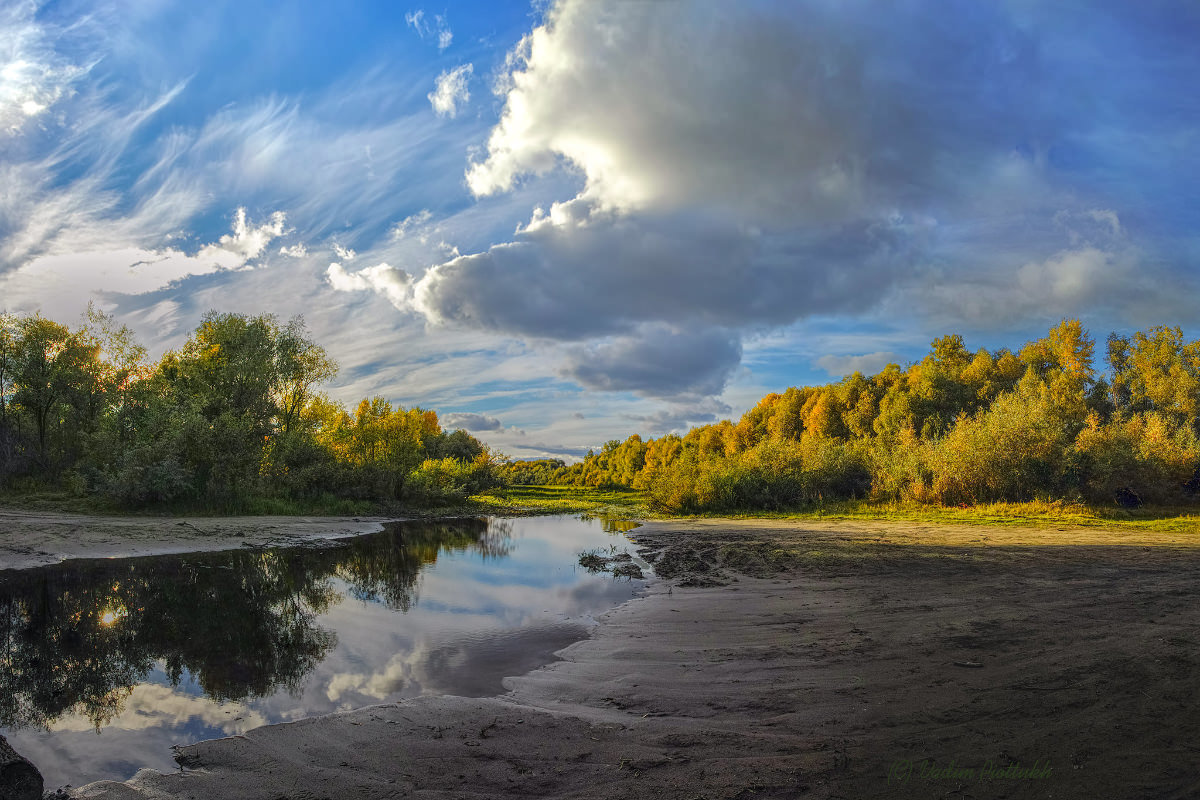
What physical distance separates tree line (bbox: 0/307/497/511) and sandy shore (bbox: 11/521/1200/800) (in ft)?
89.4

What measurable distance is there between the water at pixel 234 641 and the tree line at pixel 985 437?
2939 cm

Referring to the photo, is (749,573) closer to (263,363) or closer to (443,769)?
(443,769)

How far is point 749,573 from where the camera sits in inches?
613

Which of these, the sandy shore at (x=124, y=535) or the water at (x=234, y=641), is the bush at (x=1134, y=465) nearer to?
the water at (x=234, y=641)

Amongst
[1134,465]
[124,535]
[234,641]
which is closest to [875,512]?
[1134,465]

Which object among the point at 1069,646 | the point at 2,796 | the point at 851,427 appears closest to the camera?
the point at 2,796

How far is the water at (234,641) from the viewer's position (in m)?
6.25

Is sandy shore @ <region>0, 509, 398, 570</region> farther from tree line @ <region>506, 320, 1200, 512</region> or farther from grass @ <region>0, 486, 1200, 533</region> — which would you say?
tree line @ <region>506, 320, 1200, 512</region>

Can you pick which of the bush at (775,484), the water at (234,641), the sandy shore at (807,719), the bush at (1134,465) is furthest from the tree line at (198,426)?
the bush at (1134,465)

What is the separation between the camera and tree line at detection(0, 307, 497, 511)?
28.5 metres

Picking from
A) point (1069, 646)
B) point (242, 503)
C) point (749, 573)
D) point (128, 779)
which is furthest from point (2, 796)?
point (242, 503)

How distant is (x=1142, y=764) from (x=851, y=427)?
70.7 meters

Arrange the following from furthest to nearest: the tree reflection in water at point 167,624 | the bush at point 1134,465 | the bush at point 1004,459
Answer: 1. the bush at point 1004,459
2. the bush at point 1134,465
3. the tree reflection in water at point 167,624

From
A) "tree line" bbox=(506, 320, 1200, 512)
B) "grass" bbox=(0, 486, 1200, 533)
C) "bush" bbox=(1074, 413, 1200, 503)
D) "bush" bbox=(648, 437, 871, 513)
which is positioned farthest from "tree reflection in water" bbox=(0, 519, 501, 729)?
"bush" bbox=(1074, 413, 1200, 503)
